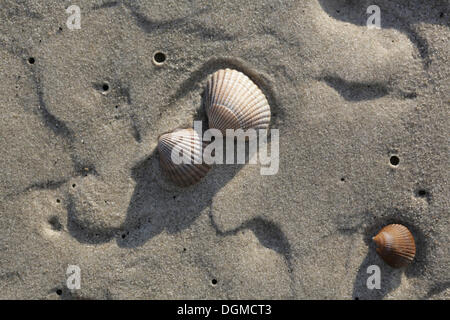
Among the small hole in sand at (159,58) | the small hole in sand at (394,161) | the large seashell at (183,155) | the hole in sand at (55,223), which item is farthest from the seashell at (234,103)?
the hole in sand at (55,223)

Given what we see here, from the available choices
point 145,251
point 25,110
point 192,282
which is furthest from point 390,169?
point 25,110

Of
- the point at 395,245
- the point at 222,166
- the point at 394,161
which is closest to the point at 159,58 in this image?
the point at 222,166

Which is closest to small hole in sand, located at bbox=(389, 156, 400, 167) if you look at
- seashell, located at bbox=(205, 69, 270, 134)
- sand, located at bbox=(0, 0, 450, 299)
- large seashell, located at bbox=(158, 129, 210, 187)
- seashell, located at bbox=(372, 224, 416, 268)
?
sand, located at bbox=(0, 0, 450, 299)

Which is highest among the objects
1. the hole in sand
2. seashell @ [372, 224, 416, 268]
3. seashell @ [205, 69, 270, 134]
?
seashell @ [205, 69, 270, 134]

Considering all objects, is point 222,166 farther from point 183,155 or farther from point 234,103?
point 234,103

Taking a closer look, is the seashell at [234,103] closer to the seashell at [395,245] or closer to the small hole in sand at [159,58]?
the small hole in sand at [159,58]

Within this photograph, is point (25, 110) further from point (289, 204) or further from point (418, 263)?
point (418, 263)

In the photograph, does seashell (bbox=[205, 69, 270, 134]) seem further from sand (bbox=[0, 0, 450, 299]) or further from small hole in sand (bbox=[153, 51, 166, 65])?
small hole in sand (bbox=[153, 51, 166, 65])
